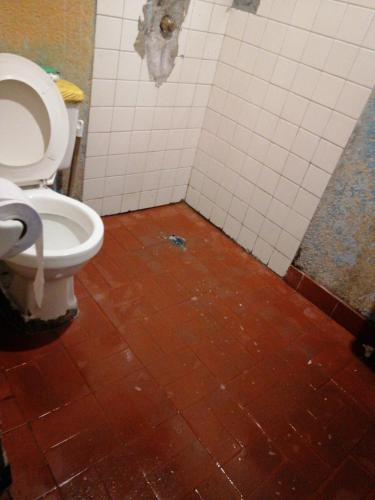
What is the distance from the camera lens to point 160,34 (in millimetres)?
1954

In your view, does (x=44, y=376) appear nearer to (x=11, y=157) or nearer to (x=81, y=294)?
(x=81, y=294)

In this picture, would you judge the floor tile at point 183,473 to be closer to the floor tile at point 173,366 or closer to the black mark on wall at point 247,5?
the floor tile at point 173,366

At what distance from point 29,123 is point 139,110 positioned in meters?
0.82

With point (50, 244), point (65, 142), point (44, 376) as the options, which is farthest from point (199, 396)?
point (65, 142)

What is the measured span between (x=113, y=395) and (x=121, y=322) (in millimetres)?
375

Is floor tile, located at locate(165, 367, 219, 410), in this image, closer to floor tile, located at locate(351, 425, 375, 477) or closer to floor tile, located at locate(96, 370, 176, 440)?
floor tile, located at locate(96, 370, 176, 440)

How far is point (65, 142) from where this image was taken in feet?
5.04

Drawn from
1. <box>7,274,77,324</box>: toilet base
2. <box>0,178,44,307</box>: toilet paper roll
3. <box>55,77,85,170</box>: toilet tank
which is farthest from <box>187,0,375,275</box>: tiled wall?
<box>0,178,44,307</box>: toilet paper roll

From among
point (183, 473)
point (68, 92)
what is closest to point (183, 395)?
point (183, 473)

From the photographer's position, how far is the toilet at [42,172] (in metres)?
1.36

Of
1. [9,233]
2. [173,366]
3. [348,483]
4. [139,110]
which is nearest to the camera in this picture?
[9,233]

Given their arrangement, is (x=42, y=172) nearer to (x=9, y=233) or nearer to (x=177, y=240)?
(x=9, y=233)

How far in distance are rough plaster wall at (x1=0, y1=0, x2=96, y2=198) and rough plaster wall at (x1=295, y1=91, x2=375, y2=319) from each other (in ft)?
4.42

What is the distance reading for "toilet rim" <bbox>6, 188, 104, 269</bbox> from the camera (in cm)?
123
